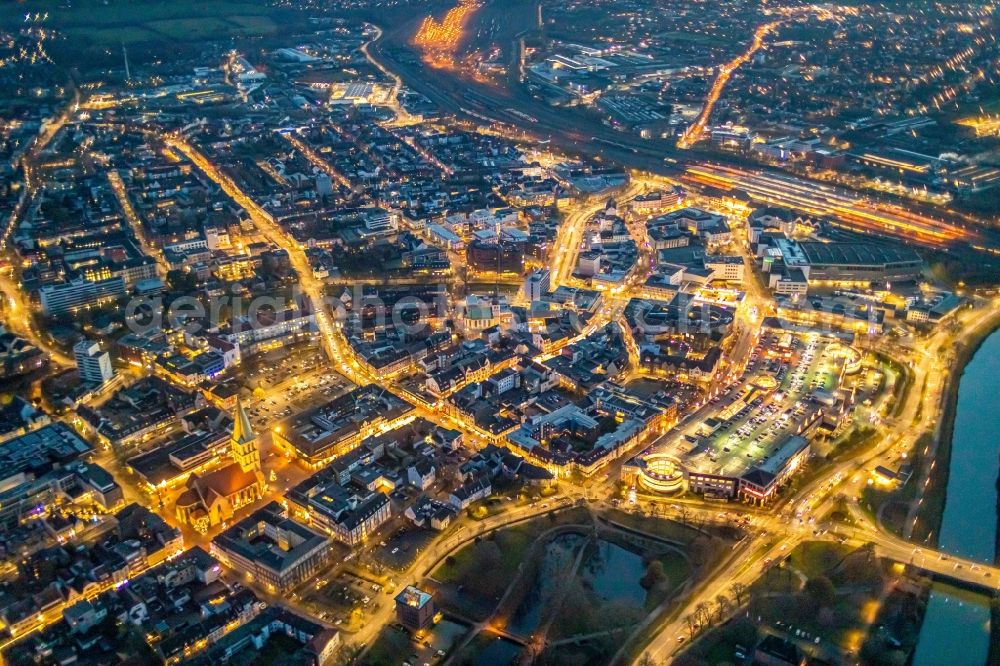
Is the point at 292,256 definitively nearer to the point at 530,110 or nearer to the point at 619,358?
the point at 619,358

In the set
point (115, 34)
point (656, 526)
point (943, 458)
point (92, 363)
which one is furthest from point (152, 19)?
point (943, 458)

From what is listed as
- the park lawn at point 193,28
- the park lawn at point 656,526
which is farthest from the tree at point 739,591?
the park lawn at point 193,28

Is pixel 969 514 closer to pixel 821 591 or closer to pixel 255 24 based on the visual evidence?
pixel 821 591

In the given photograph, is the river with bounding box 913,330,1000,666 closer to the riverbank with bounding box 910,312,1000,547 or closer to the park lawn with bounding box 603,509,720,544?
the riverbank with bounding box 910,312,1000,547

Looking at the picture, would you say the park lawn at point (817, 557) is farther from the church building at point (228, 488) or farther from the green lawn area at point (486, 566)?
the church building at point (228, 488)

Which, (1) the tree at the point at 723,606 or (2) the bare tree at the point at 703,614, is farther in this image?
(1) the tree at the point at 723,606

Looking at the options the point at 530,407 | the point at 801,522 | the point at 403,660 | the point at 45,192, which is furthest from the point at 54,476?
the point at 45,192

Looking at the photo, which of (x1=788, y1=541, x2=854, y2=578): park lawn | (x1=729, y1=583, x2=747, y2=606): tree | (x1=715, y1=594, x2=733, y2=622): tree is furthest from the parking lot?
(x1=715, y1=594, x2=733, y2=622): tree
